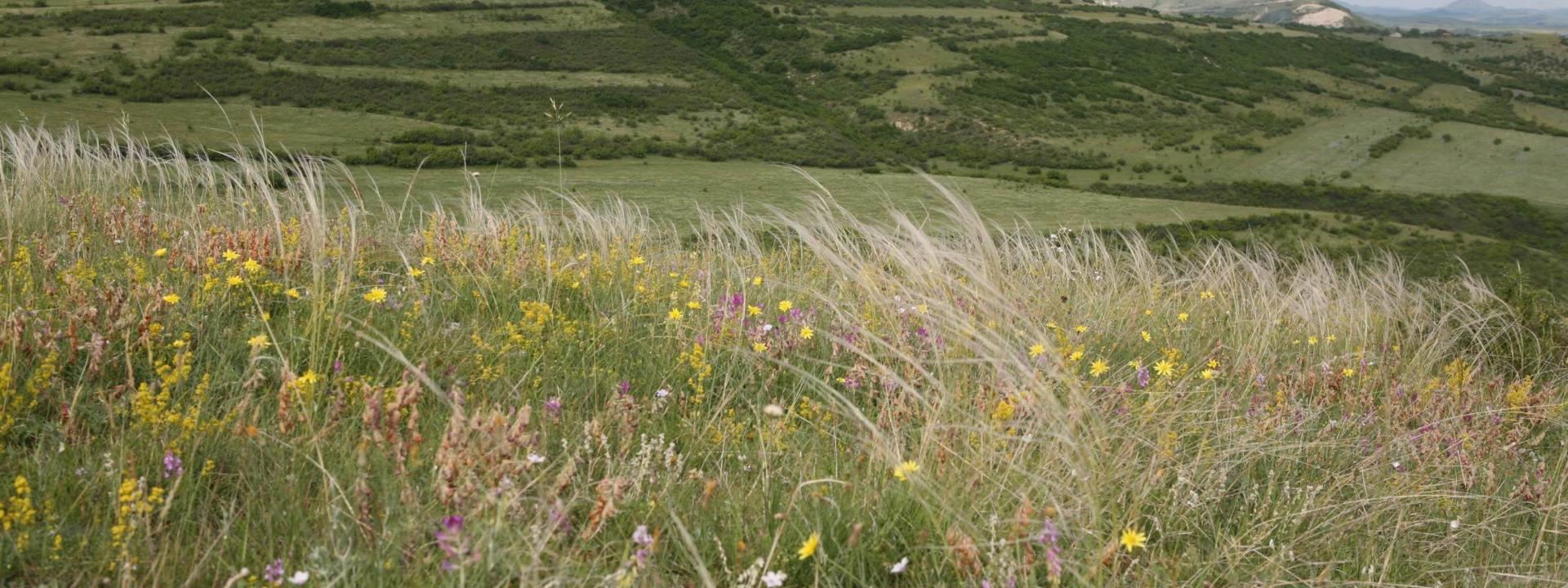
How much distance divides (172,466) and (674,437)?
1.09m

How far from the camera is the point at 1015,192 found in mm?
42500

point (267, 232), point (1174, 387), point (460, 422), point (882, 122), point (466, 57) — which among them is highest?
point (460, 422)

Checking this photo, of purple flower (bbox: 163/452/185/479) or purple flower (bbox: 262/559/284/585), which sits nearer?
purple flower (bbox: 262/559/284/585)

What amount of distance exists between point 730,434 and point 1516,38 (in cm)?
15010

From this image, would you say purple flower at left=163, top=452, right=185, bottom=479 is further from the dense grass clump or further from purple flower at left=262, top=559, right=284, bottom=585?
purple flower at left=262, top=559, right=284, bottom=585

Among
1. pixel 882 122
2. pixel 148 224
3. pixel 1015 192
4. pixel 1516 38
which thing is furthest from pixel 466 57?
pixel 1516 38

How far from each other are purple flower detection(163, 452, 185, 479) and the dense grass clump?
0.04ft

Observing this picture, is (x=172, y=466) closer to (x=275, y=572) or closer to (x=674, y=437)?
(x=275, y=572)

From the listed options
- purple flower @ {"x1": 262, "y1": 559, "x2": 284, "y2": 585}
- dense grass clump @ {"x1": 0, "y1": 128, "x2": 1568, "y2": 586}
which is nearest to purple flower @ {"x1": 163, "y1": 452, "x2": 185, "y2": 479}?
dense grass clump @ {"x1": 0, "y1": 128, "x2": 1568, "y2": 586}

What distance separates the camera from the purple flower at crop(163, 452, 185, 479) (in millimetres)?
1766

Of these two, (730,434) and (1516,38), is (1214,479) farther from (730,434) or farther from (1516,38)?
(1516,38)

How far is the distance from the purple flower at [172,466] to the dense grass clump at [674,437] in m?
0.01

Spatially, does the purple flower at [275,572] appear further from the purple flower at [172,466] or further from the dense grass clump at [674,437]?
the purple flower at [172,466]

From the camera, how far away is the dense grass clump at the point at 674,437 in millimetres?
1678
